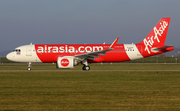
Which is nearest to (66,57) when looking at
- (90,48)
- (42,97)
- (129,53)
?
(90,48)

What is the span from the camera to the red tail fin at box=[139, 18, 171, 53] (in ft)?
114

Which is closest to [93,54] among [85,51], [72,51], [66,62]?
[85,51]

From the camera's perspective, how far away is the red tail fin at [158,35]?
114 feet

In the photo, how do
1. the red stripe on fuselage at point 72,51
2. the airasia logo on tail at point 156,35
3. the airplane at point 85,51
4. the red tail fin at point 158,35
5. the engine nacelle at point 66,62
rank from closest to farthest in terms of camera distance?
1. the engine nacelle at point 66,62
2. the airplane at point 85,51
3. the red stripe on fuselage at point 72,51
4. the airasia logo on tail at point 156,35
5. the red tail fin at point 158,35

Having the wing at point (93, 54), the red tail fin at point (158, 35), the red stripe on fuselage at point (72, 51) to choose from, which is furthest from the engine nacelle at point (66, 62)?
the red tail fin at point (158, 35)

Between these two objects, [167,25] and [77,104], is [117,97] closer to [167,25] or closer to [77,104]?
[77,104]

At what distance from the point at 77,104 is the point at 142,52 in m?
24.6

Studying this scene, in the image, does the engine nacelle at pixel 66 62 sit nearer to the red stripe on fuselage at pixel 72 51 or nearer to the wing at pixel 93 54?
the wing at pixel 93 54

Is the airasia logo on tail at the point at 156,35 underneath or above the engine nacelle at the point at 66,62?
above

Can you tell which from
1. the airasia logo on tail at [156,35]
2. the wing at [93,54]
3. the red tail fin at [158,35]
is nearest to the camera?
the wing at [93,54]

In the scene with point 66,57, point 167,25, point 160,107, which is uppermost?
point 167,25

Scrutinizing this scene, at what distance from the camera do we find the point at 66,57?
31609 mm

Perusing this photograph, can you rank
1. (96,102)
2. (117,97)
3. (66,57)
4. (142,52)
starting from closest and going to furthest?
(96,102) → (117,97) → (66,57) → (142,52)

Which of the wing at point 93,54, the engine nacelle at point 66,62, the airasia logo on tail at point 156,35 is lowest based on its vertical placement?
the engine nacelle at point 66,62
